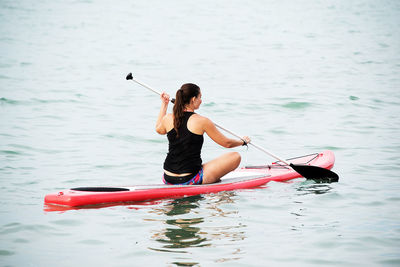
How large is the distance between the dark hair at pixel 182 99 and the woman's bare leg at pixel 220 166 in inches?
26.7

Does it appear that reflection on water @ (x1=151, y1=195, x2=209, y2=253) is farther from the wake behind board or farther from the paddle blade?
the paddle blade

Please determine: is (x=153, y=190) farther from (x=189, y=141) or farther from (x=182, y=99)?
(x=182, y=99)

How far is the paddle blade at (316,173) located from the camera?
6797 mm

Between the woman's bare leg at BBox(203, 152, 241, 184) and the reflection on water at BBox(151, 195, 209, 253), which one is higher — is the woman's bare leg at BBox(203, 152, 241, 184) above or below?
above

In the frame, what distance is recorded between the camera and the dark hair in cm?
563

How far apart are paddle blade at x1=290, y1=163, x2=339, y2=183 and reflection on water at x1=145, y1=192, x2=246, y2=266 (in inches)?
45.8

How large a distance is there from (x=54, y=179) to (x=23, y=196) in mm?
1003

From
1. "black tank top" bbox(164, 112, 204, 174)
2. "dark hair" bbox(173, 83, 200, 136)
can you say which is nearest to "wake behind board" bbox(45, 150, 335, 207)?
"black tank top" bbox(164, 112, 204, 174)

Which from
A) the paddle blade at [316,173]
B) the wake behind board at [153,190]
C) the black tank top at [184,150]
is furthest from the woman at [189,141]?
the paddle blade at [316,173]

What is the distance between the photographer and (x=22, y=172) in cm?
750

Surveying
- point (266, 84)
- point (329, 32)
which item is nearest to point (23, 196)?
point (266, 84)

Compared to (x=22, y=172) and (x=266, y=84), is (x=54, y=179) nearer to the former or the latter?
(x=22, y=172)

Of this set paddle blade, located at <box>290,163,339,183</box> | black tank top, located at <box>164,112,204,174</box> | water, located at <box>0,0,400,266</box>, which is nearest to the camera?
water, located at <box>0,0,400,266</box>

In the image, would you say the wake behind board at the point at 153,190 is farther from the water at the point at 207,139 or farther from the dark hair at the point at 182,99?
the dark hair at the point at 182,99
